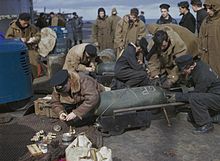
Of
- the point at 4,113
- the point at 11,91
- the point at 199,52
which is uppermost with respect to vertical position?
the point at 199,52

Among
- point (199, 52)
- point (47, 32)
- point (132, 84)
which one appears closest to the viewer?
point (132, 84)

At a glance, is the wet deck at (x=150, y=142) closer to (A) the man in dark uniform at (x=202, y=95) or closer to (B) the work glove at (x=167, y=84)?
(A) the man in dark uniform at (x=202, y=95)

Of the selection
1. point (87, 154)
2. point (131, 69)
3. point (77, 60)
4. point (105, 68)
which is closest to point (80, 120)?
point (77, 60)

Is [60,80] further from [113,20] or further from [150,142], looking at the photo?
[113,20]

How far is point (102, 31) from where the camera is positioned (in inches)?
423

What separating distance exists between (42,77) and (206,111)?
5.35 m

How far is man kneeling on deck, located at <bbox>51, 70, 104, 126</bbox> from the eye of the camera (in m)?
4.84

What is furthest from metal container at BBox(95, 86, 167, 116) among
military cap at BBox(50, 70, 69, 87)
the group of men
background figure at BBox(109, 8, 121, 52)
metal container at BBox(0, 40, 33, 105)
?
background figure at BBox(109, 8, 121, 52)

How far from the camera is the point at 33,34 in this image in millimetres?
7867

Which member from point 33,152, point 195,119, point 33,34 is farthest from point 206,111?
point 33,34

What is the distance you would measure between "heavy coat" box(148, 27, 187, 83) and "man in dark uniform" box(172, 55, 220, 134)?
813mm

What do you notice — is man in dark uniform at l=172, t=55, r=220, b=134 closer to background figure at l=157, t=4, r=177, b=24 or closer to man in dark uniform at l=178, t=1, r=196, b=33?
man in dark uniform at l=178, t=1, r=196, b=33

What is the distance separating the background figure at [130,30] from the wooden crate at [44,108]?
3016 millimetres

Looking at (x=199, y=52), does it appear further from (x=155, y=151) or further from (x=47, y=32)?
(x=47, y=32)
